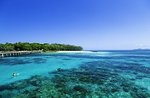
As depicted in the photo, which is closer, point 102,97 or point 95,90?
point 102,97

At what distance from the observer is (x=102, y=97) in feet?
51.2

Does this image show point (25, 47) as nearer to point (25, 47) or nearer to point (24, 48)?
point (25, 47)

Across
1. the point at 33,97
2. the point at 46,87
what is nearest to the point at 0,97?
the point at 33,97

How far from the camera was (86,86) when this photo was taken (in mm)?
18891

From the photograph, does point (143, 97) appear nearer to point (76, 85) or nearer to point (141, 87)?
point (141, 87)

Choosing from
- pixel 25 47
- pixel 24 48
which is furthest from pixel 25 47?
pixel 24 48

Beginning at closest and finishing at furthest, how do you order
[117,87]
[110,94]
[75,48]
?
[110,94]
[117,87]
[75,48]

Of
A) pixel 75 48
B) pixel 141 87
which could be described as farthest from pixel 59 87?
pixel 75 48

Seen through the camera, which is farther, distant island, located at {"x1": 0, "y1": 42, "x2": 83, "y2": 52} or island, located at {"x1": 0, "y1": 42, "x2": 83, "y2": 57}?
distant island, located at {"x1": 0, "y1": 42, "x2": 83, "y2": 52}

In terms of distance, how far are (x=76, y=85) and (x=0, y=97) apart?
7256 millimetres

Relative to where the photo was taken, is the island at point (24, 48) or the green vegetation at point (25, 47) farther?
the green vegetation at point (25, 47)

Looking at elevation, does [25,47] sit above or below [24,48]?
above

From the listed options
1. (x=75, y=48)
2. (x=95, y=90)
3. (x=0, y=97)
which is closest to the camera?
(x=0, y=97)

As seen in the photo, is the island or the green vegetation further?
the green vegetation
